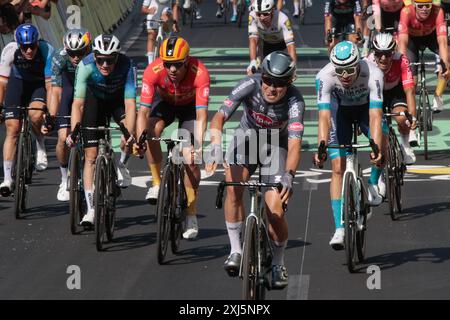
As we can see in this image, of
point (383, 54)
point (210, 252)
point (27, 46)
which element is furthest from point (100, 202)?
point (383, 54)

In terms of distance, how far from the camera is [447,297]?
11.9 meters

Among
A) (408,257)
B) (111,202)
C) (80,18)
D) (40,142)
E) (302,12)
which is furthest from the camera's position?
(302,12)

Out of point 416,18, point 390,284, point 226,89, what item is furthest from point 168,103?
point 226,89

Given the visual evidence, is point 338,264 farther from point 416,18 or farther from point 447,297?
point 416,18

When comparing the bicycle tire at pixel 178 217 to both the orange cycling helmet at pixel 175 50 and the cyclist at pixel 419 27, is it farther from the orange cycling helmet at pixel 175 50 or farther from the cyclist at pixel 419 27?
the cyclist at pixel 419 27

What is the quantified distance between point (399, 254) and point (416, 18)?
23.6ft

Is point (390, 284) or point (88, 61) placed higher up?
point (88, 61)

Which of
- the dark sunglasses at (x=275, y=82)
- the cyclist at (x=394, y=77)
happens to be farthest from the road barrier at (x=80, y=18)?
the dark sunglasses at (x=275, y=82)

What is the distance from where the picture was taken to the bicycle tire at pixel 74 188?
578 inches

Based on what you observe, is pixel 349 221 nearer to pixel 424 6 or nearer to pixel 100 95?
pixel 100 95

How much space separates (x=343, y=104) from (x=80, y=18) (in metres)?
18.3

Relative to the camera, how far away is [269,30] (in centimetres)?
2145
